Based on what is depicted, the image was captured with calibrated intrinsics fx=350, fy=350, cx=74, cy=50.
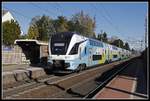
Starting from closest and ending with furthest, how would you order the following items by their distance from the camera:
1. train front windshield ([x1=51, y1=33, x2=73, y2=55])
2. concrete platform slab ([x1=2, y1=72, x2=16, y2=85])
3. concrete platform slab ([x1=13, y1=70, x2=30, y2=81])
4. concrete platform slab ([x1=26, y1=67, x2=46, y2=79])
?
1. concrete platform slab ([x1=2, y1=72, x2=16, y2=85])
2. concrete platform slab ([x1=13, y1=70, x2=30, y2=81])
3. concrete platform slab ([x1=26, y1=67, x2=46, y2=79])
4. train front windshield ([x1=51, y1=33, x2=73, y2=55])

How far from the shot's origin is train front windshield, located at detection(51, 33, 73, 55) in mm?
27109

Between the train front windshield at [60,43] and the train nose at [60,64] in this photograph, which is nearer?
the train nose at [60,64]

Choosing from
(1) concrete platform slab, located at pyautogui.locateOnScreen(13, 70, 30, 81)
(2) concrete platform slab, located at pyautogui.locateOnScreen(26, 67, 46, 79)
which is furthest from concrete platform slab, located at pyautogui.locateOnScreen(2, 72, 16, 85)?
(2) concrete platform slab, located at pyautogui.locateOnScreen(26, 67, 46, 79)

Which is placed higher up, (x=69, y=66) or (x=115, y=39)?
(x=115, y=39)

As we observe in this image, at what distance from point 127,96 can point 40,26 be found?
78.8m

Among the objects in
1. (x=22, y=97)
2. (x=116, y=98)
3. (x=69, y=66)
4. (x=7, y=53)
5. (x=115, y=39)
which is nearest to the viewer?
(x=116, y=98)

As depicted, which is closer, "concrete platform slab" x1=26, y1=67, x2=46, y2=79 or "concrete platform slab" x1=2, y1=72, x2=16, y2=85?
"concrete platform slab" x1=2, y1=72, x2=16, y2=85

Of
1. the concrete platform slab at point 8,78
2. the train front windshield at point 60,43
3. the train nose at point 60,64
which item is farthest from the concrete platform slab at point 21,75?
the train front windshield at point 60,43

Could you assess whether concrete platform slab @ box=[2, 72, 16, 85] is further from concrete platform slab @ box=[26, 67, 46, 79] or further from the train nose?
the train nose

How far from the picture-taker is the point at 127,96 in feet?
46.7

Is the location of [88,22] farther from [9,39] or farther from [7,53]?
[7,53]

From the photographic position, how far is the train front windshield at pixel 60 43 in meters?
27.1

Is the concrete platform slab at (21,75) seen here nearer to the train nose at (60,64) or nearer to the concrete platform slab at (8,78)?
the concrete platform slab at (8,78)

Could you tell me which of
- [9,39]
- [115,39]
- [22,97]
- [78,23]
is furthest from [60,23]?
[22,97]
